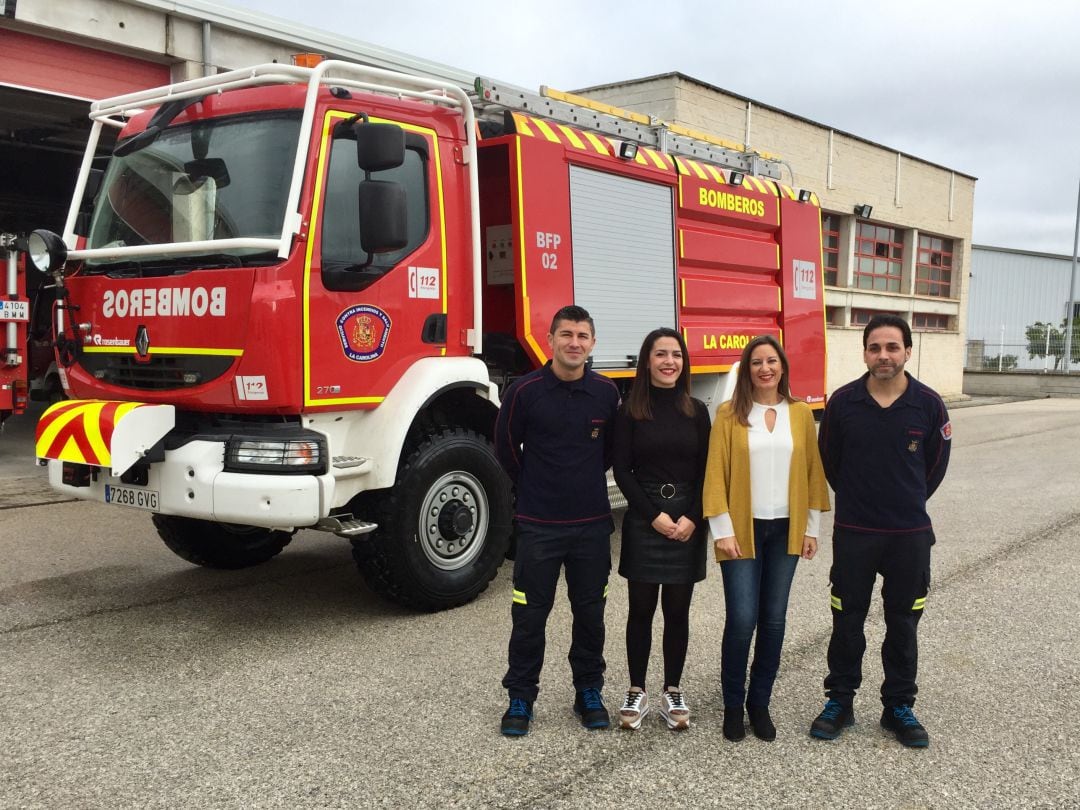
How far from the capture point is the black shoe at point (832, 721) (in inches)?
146

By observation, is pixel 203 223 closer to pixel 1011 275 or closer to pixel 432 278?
pixel 432 278

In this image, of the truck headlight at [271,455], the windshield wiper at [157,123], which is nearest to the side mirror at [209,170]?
the windshield wiper at [157,123]

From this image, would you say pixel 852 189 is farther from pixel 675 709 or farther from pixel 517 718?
pixel 517 718

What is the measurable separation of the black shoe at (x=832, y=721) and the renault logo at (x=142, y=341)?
366 cm

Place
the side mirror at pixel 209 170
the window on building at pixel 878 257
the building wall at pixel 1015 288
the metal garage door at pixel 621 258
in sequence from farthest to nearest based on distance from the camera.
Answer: the building wall at pixel 1015 288
the window on building at pixel 878 257
the metal garage door at pixel 621 258
the side mirror at pixel 209 170

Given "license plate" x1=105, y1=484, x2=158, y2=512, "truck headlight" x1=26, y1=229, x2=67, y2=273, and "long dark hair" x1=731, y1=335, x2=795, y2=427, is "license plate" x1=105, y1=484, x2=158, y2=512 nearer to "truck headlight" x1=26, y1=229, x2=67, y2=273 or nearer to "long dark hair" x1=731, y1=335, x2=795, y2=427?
"truck headlight" x1=26, y1=229, x2=67, y2=273

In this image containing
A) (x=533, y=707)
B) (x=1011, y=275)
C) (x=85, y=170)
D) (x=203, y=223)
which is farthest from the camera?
(x=1011, y=275)

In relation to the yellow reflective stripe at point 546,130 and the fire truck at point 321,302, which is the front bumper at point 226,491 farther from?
the yellow reflective stripe at point 546,130

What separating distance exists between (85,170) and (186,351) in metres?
1.74

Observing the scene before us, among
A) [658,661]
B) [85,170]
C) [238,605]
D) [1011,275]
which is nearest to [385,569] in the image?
[238,605]

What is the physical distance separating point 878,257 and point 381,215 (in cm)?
2154

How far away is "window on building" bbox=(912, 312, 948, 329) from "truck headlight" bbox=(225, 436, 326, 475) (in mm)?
23601

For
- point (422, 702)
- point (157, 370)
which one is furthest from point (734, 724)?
point (157, 370)

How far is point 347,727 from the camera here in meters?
3.79
